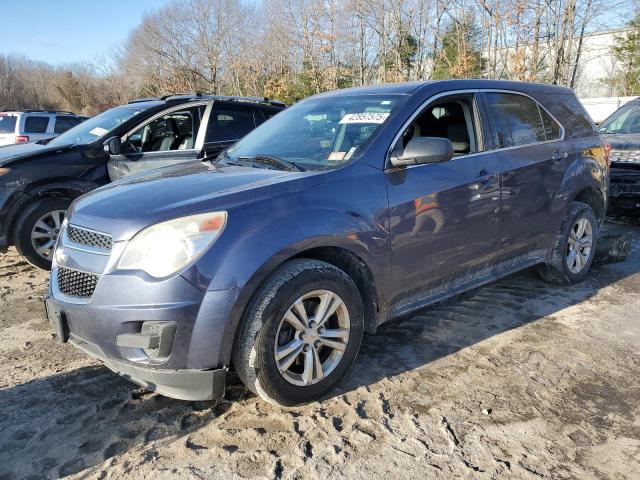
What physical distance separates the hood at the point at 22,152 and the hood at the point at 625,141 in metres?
6.93

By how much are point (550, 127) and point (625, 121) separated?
14.9ft

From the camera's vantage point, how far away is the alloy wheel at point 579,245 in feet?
16.0

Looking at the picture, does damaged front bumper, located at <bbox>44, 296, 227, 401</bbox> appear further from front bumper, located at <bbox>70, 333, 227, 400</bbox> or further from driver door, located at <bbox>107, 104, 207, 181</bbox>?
driver door, located at <bbox>107, 104, 207, 181</bbox>

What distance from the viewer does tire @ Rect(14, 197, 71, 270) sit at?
5410mm

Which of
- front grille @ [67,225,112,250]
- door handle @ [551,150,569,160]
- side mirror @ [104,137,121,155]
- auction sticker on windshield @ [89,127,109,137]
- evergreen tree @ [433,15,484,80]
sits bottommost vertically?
front grille @ [67,225,112,250]

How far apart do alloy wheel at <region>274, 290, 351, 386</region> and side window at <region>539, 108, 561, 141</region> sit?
276 cm

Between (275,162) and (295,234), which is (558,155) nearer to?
(275,162)

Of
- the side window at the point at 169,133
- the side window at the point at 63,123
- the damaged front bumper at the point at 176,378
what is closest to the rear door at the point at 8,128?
the side window at the point at 63,123

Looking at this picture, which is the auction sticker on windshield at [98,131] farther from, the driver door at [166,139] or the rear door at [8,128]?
the rear door at [8,128]

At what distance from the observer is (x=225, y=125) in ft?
21.0

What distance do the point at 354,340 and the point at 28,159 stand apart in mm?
4320

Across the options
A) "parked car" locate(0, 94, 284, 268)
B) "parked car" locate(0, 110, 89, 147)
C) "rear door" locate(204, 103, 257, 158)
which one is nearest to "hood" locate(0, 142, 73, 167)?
"parked car" locate(0, 94, 284, 268)

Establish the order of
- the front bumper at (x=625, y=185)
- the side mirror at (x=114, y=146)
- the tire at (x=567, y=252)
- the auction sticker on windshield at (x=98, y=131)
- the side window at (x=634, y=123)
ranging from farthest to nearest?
1. the side window at (x=634, y=123)
2. the front bumper at (x=625, y=185)
3. the auction sticker on windshield at (x=98, y=131)
4. the side mirror at (x=114, y=146)
5. the tire at (x=567, y=252)

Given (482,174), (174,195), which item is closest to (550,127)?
(482,174)
